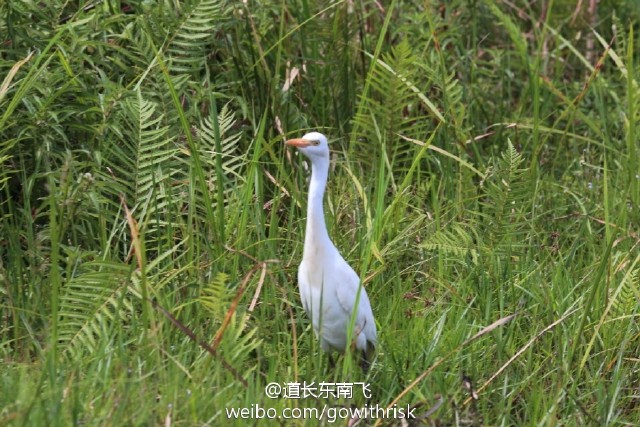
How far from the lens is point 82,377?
3.16 m

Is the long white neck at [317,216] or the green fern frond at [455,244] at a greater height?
the long white neck at [317,216]

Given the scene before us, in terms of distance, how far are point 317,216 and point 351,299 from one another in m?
0.30

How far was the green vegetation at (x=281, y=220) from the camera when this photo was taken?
3.26 metres

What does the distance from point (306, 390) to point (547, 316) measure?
1030 mm

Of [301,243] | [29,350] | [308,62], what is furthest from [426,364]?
[308,62]

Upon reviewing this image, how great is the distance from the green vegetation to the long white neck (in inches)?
6.5

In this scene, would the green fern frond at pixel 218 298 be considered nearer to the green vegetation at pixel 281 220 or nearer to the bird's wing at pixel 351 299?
the green vegetation at pixel 281 220

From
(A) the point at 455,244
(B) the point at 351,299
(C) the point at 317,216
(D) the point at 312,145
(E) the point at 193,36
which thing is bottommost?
(B) the point at 351,299

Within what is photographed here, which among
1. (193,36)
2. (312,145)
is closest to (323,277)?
(312,145)

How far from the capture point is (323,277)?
3572mm

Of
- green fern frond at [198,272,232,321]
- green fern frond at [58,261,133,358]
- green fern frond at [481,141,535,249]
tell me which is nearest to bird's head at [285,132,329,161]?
green fern frond at [198,272,232,321]

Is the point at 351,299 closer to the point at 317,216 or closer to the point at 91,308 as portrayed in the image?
the point at 317,216

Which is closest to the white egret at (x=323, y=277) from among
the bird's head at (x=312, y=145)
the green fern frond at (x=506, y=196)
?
the bird's head at (x=312, y=145)

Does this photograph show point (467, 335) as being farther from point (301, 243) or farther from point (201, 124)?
point (201, 124)
